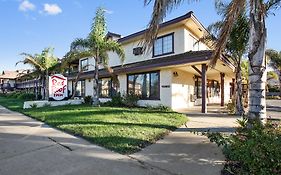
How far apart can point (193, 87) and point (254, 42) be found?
48.1 feet

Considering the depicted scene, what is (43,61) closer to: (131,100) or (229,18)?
(131,100)

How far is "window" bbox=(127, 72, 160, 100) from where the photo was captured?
58.0 ft

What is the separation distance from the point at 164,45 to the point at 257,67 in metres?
12.6

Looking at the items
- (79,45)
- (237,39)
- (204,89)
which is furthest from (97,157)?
(79,45)

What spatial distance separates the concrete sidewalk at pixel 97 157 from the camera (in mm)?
4867

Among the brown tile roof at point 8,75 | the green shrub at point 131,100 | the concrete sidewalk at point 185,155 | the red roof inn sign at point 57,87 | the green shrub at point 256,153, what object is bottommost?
the concrete sidewalk at point 185,155

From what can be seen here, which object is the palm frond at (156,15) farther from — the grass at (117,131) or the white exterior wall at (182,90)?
the white exterior wall at (182,90)

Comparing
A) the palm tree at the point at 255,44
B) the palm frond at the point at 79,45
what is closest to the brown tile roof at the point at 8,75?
the palm frond at the point at 79,45

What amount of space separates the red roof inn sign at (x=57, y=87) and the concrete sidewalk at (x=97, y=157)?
923cm

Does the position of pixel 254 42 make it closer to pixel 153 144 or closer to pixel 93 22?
pixel 153 144

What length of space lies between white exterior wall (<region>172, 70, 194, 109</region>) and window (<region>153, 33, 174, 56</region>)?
6.08ft

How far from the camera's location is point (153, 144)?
6855mm

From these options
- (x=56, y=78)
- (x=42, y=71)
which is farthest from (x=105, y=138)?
(x=42, y=71)

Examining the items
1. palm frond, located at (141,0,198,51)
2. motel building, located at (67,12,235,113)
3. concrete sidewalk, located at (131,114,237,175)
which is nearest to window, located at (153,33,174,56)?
motel building, located at (67,12,235,113)
